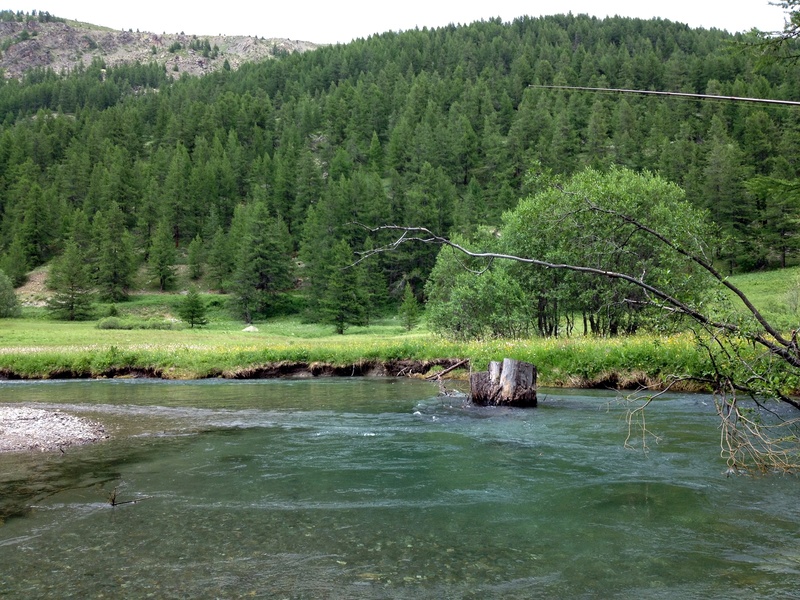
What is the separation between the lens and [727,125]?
372ft

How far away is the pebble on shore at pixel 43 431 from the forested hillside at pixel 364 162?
38015 millimetres

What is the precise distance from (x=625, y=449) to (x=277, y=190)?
111 metres

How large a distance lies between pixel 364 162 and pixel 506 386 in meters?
129

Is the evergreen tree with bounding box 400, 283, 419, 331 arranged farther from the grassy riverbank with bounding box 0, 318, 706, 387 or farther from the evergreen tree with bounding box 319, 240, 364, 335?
the grassy riverbank with bounding box 0, 318, 706, 387

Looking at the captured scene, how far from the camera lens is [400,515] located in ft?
26.7

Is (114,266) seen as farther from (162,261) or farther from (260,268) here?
(260,268)

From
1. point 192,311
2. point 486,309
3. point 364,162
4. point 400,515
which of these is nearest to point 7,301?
point 192,311

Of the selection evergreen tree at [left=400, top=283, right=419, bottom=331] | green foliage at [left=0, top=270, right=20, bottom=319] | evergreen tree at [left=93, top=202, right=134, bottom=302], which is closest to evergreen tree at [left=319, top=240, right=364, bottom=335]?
evergreen tree at [left=400, top=283, right=419, bottom=331]

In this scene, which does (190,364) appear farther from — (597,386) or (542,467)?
(542,467)

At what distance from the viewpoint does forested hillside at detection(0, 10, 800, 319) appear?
86.5m

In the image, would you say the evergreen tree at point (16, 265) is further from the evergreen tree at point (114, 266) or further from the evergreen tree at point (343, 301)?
the evergreen tree at point (343, 301)

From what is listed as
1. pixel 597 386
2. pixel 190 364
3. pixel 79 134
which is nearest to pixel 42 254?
pixel 79 134

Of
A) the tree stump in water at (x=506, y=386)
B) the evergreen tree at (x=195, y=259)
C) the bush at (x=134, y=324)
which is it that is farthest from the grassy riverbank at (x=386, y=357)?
the evergreen tree at (x=195, y=259)

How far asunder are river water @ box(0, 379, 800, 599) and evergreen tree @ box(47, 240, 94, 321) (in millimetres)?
67889
